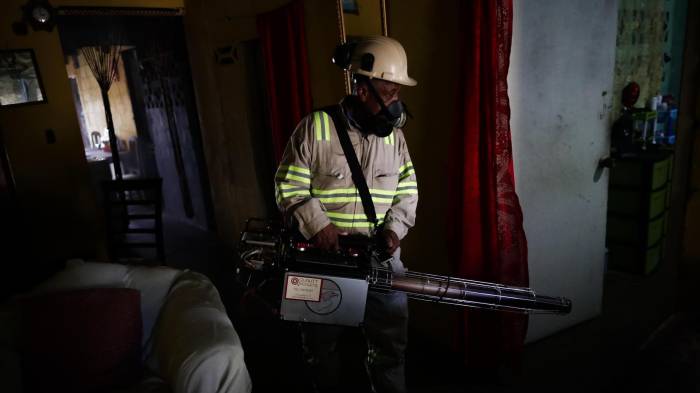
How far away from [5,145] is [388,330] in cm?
359

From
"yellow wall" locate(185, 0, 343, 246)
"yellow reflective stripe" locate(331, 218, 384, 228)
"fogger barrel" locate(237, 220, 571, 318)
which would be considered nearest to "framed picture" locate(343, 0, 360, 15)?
"yellow wall" locate(185, 0, 343, 246)

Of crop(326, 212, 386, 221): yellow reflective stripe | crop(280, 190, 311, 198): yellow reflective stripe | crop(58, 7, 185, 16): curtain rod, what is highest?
crop(58, 7, 185, 16): curtain rod

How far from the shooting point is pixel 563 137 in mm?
2309

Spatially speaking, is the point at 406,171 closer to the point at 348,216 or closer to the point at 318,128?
the point at 348,216

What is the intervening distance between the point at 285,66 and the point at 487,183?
1.95m

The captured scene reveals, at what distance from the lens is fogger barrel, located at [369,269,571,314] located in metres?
1.54

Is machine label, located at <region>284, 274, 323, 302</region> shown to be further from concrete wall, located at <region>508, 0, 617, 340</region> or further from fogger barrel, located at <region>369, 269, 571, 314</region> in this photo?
concrete wall, located at <region>508, 0, 617, 340</region>

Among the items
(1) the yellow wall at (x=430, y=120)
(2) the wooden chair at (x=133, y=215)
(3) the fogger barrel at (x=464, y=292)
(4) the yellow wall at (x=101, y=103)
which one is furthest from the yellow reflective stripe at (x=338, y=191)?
(4) the yellow wall at (x=101, y=103)

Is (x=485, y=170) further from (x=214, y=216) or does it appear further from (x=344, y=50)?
(x=214, y=216)

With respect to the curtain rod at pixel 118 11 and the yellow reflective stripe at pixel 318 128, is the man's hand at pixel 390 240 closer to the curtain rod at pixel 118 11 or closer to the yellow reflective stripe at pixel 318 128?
the yellow reflective stripe at pixel 318 128

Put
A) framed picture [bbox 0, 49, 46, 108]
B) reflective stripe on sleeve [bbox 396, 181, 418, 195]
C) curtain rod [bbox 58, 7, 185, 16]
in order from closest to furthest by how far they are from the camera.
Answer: reflective stripe on sleeve [bbox 396, 181, 418, 195], framed picture [bbox 0, 49, 46, 108], curtain rod [bbox 58, 7, 185, 16]

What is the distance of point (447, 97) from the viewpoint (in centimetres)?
217

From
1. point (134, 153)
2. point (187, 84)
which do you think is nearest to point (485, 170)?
point (187, 84)

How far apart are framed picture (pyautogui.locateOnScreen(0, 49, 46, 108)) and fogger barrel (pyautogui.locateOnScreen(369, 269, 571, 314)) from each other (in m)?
3.70
